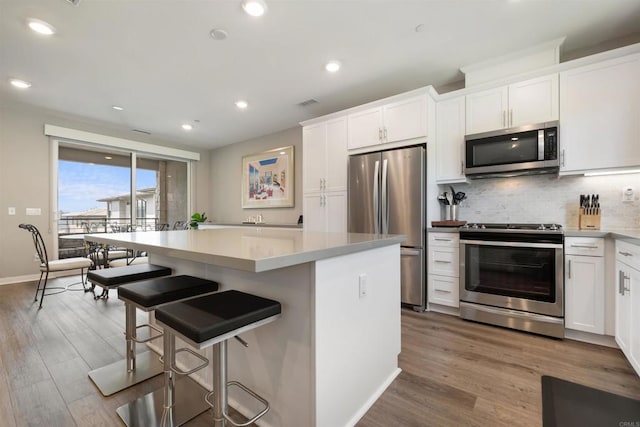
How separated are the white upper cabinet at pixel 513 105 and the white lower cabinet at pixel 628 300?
1328 millimetres

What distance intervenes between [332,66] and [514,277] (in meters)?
2.80

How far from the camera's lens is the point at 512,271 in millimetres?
2523

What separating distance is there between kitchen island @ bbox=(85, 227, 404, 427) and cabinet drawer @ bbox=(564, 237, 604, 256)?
1800 mm

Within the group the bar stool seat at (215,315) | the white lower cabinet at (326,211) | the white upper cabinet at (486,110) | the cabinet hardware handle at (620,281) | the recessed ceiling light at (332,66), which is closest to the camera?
the bar stool seat at (215,315)

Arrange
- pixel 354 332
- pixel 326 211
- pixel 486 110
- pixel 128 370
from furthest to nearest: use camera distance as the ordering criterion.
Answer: pixel 326 211 → pixel 486 110 → pixel 128 370 → pixel 354 332

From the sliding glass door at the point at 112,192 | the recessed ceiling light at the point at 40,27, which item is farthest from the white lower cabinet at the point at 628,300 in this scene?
the sliding glass door at the point at 112,192

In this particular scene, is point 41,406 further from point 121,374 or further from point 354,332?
Answer: point 354,332

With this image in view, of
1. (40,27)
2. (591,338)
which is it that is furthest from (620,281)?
(40,27)

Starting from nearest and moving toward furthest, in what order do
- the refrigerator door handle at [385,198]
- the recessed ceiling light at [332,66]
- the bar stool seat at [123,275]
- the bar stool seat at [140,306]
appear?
the bar stool seat at [140,306], the bar stool seat at [123,275], the recessed ceiling light at [332,66], the refrigerator door handle at [385,198]

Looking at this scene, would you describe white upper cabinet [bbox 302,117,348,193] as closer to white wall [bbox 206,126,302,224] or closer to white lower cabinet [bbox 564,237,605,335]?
white wall [bbox 206,126,302,224]

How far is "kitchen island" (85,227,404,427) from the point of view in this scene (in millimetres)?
1164

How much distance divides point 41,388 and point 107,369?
32cm

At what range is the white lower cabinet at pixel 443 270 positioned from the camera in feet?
9.27

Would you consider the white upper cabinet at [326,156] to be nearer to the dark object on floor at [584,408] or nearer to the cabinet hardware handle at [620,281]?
the cabinet hardware handle at [620,281]
